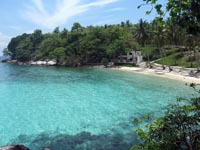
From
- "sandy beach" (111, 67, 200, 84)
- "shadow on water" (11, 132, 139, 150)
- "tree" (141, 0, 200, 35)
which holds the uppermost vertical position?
"tree" (141, 0, 200, 35)

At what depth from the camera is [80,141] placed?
1611 centimetres

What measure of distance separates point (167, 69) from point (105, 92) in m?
26.2

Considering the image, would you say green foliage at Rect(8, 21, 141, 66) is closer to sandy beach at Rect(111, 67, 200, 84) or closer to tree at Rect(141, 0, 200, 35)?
sandy beach at Rect(111, 67, 200, 84)

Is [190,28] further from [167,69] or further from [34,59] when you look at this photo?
[34,59]

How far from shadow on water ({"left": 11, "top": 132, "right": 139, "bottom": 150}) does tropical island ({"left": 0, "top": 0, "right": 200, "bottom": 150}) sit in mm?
70

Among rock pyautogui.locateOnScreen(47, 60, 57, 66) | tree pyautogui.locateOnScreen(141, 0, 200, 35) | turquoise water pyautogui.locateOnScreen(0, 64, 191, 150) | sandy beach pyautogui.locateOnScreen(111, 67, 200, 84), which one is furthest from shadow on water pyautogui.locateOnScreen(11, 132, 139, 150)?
rock pyautogui.locateOnScreen(47, 60, 57, 66)

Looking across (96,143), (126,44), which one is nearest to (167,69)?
(126,44)

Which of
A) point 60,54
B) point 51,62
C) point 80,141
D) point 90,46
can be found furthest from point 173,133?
point 51,62

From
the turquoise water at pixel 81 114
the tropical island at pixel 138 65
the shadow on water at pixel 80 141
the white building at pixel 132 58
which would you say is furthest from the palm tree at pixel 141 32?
the shadow on water at pixel 80 141

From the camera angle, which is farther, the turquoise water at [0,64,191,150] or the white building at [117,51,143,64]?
the white building at [117,51,143,64]

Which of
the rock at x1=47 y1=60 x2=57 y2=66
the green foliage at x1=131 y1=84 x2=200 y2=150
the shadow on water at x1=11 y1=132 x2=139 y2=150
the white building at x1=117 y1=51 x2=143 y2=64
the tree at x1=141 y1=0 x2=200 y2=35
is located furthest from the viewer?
the rock at x1=47 y1=60 x2=57 y2=66

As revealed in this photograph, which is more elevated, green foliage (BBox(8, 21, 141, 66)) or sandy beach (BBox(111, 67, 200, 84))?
green foliage (BBox(8, 21, 141, 66))

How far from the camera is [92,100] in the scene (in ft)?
100

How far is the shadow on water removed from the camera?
1504cm
